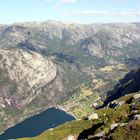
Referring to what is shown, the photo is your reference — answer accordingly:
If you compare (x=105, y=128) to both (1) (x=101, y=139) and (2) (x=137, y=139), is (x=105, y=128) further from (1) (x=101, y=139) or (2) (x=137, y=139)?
(2) (x=137, y=139)

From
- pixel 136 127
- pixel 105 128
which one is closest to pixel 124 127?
pixel 136 127

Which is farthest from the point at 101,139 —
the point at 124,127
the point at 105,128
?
the point at 105,128

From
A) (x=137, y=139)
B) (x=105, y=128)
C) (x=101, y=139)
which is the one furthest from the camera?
Result: (x=105, y=128)

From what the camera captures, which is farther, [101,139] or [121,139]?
[101,139]

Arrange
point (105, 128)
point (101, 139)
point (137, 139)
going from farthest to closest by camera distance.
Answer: point (105, 128), point (101, 139), point (137, 139)

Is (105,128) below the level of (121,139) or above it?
below

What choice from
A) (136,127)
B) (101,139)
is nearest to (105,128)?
(101,139)

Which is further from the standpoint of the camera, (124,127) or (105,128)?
(105,128)

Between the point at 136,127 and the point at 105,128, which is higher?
the point at 136,127
